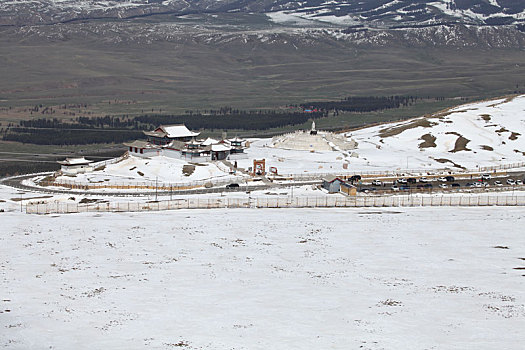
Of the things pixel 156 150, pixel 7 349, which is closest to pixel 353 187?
pixel 156 150

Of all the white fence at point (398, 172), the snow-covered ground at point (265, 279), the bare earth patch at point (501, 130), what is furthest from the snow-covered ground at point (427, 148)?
the snow-covered ground at point (265, 279)

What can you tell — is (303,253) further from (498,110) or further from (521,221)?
(498,110)

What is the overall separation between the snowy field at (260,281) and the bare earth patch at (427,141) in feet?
236

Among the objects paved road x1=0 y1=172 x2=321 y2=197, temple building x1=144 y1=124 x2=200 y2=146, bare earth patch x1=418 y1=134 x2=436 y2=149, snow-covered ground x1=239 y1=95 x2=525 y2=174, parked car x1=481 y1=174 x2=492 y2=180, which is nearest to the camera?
paved road x1=0 y1=172 x2=321 y2=197

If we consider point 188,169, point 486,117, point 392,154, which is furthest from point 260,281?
point 486,117

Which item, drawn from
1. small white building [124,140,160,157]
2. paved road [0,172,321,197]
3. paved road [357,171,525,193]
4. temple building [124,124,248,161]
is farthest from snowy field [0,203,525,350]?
small white building [124,140,160,157]

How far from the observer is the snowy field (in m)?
47.7

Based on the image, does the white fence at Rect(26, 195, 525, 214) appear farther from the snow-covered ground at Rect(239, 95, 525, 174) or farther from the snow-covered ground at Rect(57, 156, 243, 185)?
the snow-covered ground at Rect(239, 95, 525, 174)

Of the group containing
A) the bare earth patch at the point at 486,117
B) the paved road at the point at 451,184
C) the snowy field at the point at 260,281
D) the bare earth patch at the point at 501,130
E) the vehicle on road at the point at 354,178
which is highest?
the bare earth patch at the point at 486,117

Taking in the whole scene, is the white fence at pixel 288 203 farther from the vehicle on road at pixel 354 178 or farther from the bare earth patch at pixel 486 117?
the bare earth patch at pixel 486 117

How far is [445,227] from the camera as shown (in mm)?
85250

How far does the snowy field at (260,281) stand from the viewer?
47.7 m

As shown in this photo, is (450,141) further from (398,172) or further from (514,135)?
(398,172)

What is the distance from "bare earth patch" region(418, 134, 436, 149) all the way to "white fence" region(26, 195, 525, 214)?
5672cm
